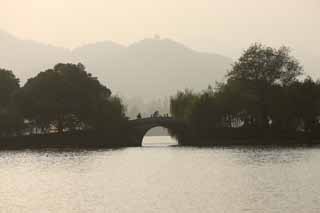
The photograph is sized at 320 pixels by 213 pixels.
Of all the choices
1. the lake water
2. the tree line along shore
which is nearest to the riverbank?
the tree line along shore

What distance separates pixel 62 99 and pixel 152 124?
18.0 m

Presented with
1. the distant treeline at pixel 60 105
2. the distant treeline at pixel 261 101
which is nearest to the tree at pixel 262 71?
the distant treeline at pixel 261 101

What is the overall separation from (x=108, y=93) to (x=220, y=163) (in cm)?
5987


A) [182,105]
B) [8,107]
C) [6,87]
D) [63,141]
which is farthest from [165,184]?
[182,105]

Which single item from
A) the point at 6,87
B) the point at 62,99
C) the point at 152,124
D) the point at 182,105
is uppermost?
the point at 6,87

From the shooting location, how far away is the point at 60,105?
123875mm

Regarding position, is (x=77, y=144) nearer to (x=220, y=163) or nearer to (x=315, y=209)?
(x=220, y=163)

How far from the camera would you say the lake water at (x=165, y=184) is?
152 feet

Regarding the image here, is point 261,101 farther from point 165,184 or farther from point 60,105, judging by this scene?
point 165,184

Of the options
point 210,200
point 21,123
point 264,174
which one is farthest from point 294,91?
point 210,200

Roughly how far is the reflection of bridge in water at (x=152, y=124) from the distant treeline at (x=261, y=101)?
1725 millimetres

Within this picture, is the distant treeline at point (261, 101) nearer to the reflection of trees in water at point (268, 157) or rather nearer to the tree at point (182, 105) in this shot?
the tree at point (182, 105)

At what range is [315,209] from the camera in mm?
43375

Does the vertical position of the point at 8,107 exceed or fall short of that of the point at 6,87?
it falls short
